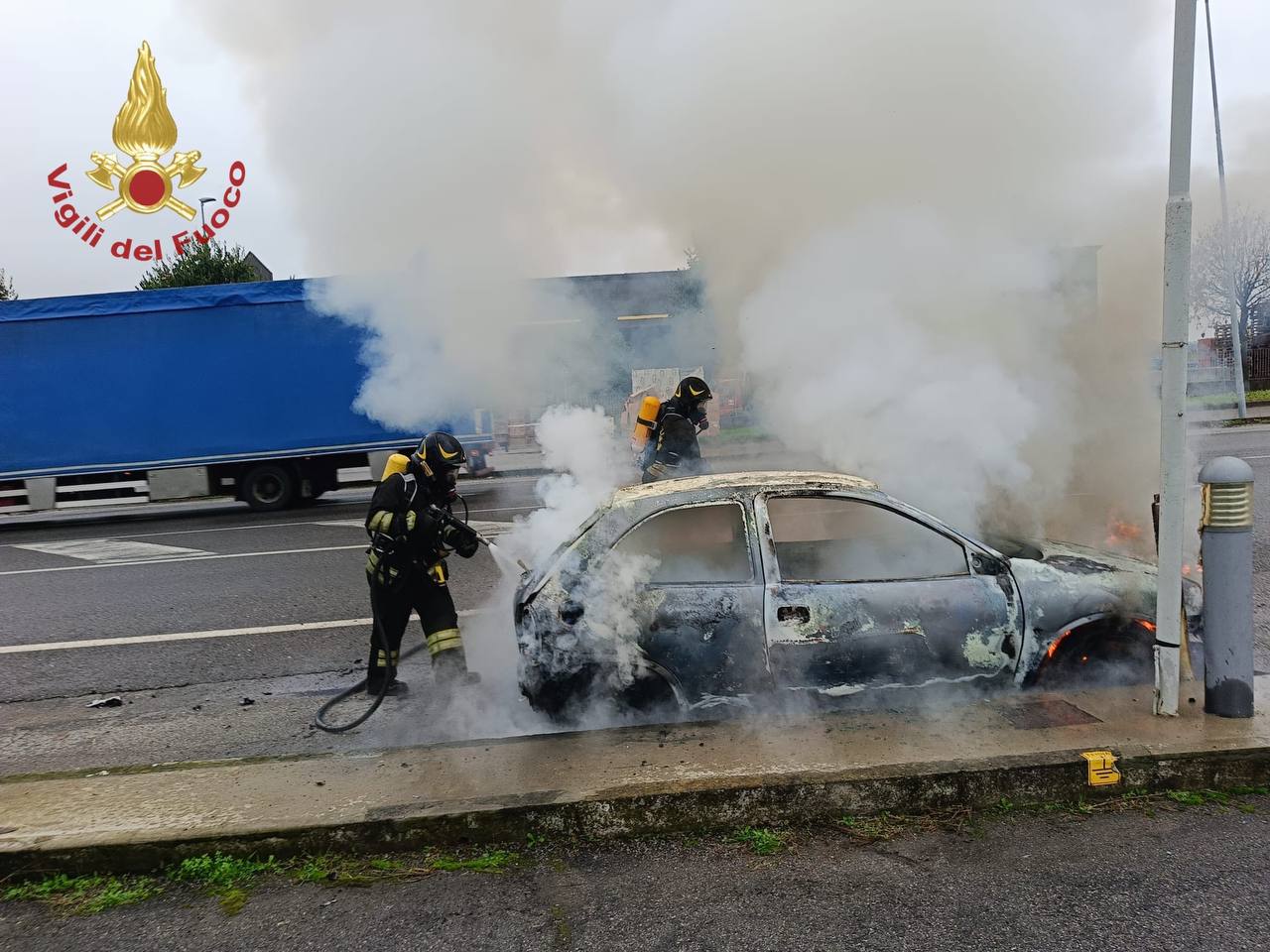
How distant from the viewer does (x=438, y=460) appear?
4848 mm

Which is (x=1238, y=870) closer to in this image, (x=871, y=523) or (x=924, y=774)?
(x=924, y=774)

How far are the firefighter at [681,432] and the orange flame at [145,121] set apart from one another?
11.1 metres

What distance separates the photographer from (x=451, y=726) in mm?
4609

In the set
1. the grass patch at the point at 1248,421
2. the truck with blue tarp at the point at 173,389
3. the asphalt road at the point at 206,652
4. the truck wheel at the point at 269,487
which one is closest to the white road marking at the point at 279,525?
the asphalt road at the point at 206,652

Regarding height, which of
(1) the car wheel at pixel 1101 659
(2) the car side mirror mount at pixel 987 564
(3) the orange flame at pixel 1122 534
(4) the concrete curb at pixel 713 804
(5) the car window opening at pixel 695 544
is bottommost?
(4) the concrete curb at pixel 713 804

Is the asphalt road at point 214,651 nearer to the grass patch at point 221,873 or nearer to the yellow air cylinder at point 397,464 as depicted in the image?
the grass patch at point 221,873

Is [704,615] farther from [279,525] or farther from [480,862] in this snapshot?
[279,525]

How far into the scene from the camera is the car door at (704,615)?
4.02 meters

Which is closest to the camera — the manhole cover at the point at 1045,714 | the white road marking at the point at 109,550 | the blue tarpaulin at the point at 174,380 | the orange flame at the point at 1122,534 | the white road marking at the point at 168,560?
the manhole cover at the point at 1045,714

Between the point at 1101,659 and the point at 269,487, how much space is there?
1352 centimetres

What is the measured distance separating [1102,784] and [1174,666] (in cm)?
76

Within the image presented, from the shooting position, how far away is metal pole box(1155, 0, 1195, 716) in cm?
379

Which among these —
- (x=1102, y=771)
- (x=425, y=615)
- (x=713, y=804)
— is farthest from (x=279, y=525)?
(x=1102, y=771)

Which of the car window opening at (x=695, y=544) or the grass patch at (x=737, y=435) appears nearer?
the car window opening at (x=695, y=544)
